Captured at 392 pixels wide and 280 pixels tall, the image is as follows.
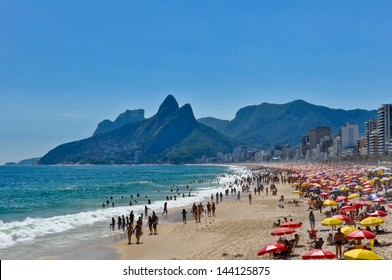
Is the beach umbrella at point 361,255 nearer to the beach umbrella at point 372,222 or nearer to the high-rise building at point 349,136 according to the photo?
the beach umbrella at point 372,222

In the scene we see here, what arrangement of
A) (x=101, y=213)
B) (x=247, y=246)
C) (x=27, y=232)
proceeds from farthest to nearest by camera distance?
1. (x=101, y=213)
2. (x=27, y=232)
3. (x=247, y=246)

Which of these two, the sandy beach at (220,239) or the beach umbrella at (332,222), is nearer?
the sandy beach at (220,239)

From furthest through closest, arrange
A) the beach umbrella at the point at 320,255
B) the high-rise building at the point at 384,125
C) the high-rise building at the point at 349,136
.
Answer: the high-rise building at the point at 349,136 → the high-rise building at the point at 384,125 → the beach umbrella at the point at 320,255

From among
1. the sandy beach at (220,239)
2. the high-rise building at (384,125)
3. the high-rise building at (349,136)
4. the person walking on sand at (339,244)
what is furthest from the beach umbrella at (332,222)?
the high-rise building at (349,136)

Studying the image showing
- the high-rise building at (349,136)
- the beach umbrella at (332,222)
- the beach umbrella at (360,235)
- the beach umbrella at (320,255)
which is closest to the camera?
the beach umbrella at (320,255)

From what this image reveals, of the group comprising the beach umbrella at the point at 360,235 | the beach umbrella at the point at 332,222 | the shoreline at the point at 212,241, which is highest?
the beach umbrella at the point at 360,235

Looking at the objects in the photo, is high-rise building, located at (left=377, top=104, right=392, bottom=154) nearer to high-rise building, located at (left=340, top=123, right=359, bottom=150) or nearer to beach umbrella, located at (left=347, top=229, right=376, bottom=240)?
high-rise building, located at (left=340, top=123, right=359, bottom=150)

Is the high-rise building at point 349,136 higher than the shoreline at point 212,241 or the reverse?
higher
